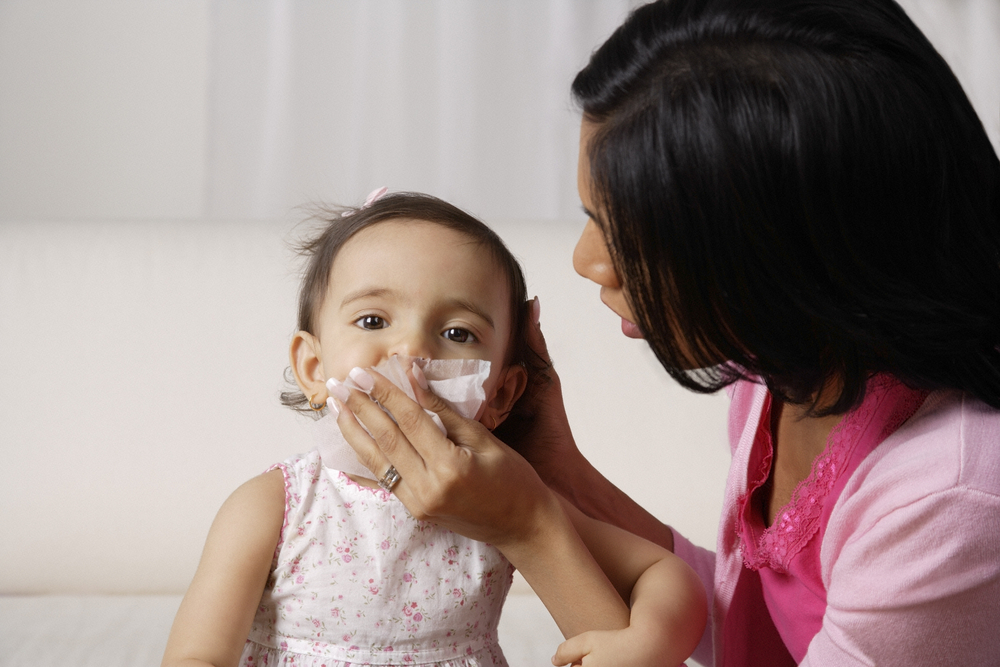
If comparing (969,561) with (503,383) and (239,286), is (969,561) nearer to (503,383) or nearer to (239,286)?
(503,383)

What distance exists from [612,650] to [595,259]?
0.46m

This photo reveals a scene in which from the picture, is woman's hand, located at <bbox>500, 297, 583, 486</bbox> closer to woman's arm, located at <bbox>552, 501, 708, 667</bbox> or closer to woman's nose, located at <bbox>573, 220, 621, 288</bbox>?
woman's arm, located at <bbox>552, 501, 708, 667</bbox>

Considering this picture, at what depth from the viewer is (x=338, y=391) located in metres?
1.04

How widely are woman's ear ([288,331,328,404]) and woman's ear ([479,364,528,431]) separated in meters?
0.23

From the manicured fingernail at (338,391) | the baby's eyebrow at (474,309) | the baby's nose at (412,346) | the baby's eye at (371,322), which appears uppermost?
the baby's eyebrow at (474,309)

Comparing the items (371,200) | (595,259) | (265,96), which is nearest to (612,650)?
(595,259)

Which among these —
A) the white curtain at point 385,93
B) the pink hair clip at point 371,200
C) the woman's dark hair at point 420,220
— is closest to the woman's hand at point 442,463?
the woman's dark hair at point 420,220

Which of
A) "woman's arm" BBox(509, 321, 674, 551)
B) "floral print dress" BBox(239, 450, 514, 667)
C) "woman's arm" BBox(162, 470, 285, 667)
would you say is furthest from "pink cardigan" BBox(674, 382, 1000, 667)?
"woman's arm" BBox(162, 470, 285, 667)

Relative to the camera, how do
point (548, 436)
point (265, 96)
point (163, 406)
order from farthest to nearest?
point (265, 96) < point (163, 406) < point (548, 436)

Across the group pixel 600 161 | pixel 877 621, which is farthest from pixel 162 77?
pixel 877 621

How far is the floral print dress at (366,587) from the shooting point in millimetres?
1091

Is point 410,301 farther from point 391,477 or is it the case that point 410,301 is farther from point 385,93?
point 385,93

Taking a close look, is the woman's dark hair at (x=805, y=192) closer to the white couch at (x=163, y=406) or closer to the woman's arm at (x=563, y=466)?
the woman's arm at (x=563, y=466)

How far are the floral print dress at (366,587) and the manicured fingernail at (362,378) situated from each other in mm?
181
